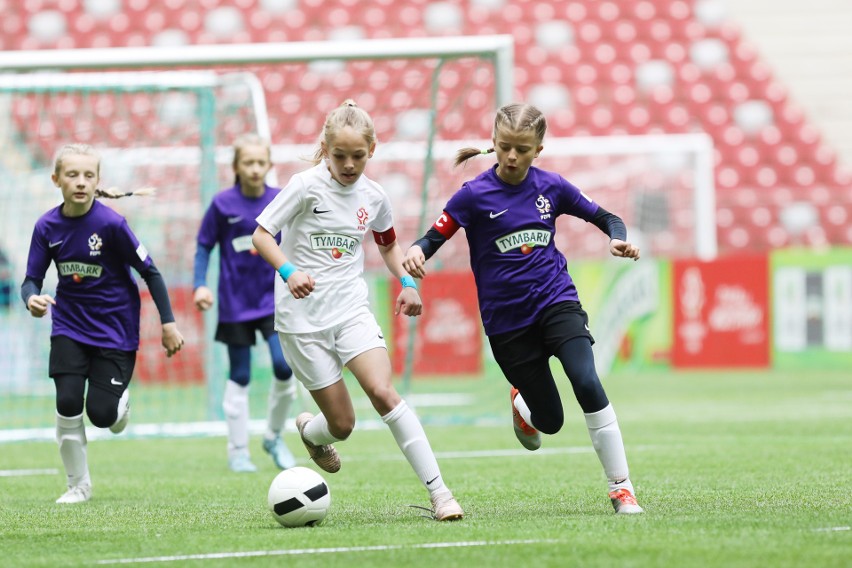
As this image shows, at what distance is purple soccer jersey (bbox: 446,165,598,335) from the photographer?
595 centimetres

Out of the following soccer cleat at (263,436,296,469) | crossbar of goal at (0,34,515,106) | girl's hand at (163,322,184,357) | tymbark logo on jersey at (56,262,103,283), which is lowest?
soccer cleat at (263,436,296,469)

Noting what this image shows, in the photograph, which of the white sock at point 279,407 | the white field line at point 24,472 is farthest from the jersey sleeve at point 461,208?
the white field line at point 24,472

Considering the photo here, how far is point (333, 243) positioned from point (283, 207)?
0.86 ft

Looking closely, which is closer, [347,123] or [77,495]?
[347,123]

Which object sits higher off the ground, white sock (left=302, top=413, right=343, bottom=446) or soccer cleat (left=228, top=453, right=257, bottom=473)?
white sock (left=302, top=413, right=343, bottom=446)

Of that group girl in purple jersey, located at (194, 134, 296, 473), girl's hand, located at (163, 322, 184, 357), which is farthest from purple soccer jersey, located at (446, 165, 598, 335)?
girl in purple jersey, located at (194, 134, 296, 473)

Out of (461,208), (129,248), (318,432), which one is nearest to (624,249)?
(461,208)

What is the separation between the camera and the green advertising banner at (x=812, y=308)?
62.6 ft

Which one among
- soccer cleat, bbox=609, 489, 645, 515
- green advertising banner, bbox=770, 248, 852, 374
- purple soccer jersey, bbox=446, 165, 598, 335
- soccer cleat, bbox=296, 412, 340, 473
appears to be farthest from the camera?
green advertising banner, bbox=770, 248, 852, 374

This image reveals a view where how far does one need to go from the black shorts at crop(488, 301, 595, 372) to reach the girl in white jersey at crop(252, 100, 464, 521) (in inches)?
20.2

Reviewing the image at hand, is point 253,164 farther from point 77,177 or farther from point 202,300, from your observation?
point 77,177

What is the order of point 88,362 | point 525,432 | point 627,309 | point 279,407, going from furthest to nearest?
point 627,309 < point 279,407 < point 88,362 < point 525,432

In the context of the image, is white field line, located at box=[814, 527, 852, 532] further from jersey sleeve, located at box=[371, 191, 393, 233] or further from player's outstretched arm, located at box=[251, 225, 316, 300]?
jersey sleeve, located at box=[371, 191, 393, 233]

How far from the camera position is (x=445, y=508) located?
548 cm
